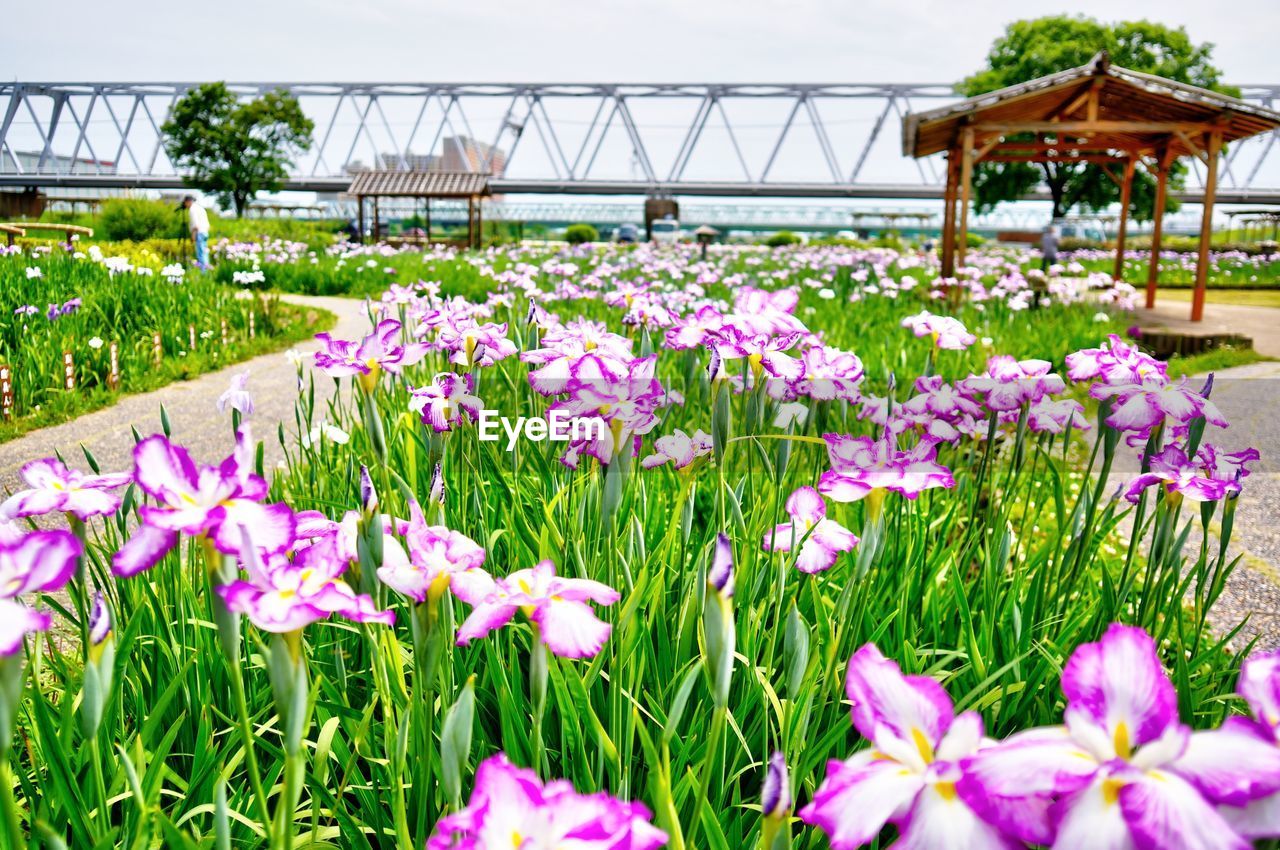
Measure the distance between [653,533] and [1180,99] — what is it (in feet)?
27.9

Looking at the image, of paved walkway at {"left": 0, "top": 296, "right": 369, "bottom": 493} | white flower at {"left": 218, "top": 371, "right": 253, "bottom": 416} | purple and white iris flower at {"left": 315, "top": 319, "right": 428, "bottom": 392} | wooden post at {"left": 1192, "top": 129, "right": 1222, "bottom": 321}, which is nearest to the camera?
purple and white iris flower at {"left": 315, "top": 319, "right": 428, "bottom": 392}

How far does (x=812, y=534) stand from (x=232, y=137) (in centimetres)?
2398

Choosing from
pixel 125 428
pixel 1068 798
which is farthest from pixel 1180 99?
pixel 1068 798

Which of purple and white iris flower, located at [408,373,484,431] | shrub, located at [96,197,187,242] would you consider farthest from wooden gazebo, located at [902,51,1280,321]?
shrub, located at [96,197,187,242]

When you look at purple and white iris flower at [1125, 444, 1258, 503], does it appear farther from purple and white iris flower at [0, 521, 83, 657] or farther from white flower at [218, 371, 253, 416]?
white flower at [218, 371, 253, 416]

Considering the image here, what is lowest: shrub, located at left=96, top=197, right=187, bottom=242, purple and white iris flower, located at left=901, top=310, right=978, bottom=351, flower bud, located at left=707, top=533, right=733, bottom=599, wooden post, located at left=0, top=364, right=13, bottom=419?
wooden post, located at left=0, top=364, right=13, bottom=419

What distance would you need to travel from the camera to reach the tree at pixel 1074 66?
19.8 metres

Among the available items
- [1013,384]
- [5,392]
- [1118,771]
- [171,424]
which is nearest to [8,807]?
[1118,771]

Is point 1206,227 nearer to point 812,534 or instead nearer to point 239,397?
point 812,534

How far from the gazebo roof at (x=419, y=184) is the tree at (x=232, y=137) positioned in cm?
297

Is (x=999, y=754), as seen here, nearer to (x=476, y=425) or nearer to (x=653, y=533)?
(x=653, y=533)

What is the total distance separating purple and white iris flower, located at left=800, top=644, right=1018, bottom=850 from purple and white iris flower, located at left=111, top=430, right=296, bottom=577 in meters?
0.44

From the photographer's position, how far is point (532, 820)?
55cm

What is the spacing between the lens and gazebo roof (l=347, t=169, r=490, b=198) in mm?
19953
